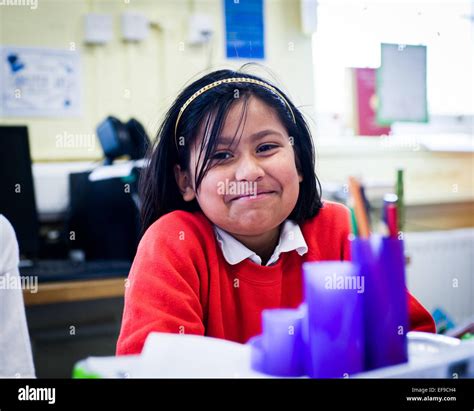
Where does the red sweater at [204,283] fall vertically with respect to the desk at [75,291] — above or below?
above

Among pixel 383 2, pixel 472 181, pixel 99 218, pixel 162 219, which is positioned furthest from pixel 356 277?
pixel 472 181

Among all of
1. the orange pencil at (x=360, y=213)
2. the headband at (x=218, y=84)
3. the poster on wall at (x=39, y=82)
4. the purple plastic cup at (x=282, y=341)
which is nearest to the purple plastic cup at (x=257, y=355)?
the purple plastic cup at (x=282, y=341)

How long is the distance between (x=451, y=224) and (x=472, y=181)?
15 cm

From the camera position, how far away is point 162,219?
66 cm

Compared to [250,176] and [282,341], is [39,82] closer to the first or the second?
[250,176]

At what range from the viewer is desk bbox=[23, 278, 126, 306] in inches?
39.8

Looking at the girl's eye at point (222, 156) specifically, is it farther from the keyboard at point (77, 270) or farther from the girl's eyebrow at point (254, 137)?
the keyboard at point (77, 270)

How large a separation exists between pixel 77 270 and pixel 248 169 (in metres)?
0.63

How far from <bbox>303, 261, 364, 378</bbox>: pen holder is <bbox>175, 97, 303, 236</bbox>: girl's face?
259 millimetres

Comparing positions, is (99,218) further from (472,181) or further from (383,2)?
(472,181)

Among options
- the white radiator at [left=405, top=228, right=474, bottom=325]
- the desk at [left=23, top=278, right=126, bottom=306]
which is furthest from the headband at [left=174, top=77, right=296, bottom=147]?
the white radiator at [left=405, top=228, right=474, bottom=325]

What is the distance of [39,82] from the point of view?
133cm

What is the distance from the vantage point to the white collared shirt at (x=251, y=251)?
0.67 m

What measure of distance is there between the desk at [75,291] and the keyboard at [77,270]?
0.01m
